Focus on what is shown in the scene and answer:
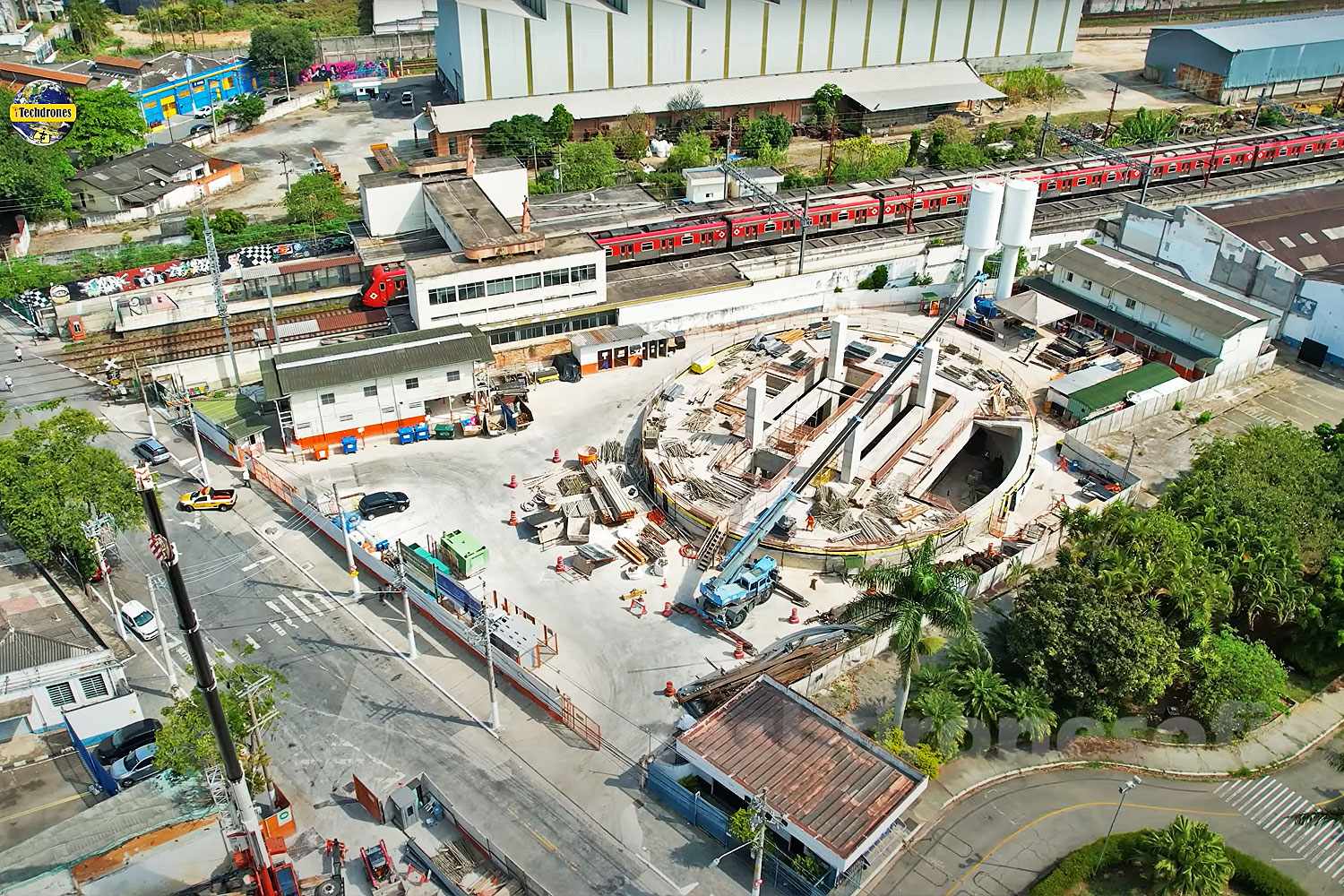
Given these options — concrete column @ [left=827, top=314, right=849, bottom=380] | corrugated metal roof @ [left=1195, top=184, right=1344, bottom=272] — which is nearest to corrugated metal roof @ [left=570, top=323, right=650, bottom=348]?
concrete column @ [left=827, top=314, right=849, bottom=380]

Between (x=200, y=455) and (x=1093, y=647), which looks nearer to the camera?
(x=1093, y=647)

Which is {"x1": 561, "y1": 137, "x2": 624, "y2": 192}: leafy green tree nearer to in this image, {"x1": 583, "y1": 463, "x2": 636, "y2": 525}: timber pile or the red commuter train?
the red commuter train

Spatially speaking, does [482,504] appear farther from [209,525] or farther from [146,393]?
[146,393]

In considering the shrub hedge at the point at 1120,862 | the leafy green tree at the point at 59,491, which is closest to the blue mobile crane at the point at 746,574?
the shrub hedge at the point at 1120,862

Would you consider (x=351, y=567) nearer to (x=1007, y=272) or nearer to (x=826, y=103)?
(x=1007, y=272)

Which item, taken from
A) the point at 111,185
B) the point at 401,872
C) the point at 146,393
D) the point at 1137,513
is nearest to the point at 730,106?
the point at 111,185

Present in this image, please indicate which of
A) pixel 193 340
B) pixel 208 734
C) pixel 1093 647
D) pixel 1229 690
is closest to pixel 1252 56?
pixel 1229 690
